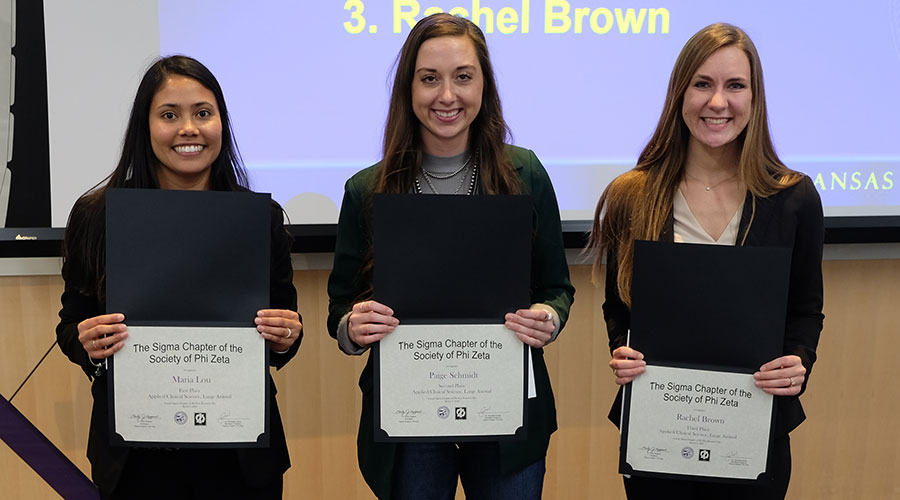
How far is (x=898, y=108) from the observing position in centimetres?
261

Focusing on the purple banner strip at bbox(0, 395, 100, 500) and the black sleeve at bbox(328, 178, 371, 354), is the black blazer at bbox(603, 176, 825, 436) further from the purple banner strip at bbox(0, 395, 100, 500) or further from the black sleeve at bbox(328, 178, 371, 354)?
the purple banner strip at bbox(0, 395, 100, 500)

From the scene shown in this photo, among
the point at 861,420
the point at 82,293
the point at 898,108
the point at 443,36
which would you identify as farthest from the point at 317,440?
the point at 898,108

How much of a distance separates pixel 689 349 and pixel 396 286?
0.60 metres

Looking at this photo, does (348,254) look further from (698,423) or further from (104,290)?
(698,423)

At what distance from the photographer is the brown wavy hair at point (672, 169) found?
5.23 feet

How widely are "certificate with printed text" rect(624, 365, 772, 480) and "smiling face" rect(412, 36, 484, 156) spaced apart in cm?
66

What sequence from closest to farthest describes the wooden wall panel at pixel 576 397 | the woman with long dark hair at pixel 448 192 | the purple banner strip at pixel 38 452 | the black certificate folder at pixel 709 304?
the black certificate folder at pixel 709 304, the woman with long dark hair at pixel 448 192, the purple banner strip at pixel 38 452, the wooden wall panel at pixel 576 397

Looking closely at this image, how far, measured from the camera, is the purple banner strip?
202 centimetres

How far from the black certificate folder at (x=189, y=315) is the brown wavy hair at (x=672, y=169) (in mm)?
765

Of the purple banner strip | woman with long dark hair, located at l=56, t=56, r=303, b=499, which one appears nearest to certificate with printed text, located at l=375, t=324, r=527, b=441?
woman with long dark hair, located at l=56, t=56, r=303, b=499

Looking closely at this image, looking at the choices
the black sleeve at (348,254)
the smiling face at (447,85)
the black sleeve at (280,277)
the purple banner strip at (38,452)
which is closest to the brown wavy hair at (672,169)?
the smiling face at (447,85)

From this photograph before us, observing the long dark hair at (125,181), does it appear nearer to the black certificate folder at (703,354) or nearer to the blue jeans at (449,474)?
the blue jeans at (449,474)

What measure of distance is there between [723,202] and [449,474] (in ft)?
2.81

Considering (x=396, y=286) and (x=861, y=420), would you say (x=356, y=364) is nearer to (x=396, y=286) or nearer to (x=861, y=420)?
(x=396, y=286)
